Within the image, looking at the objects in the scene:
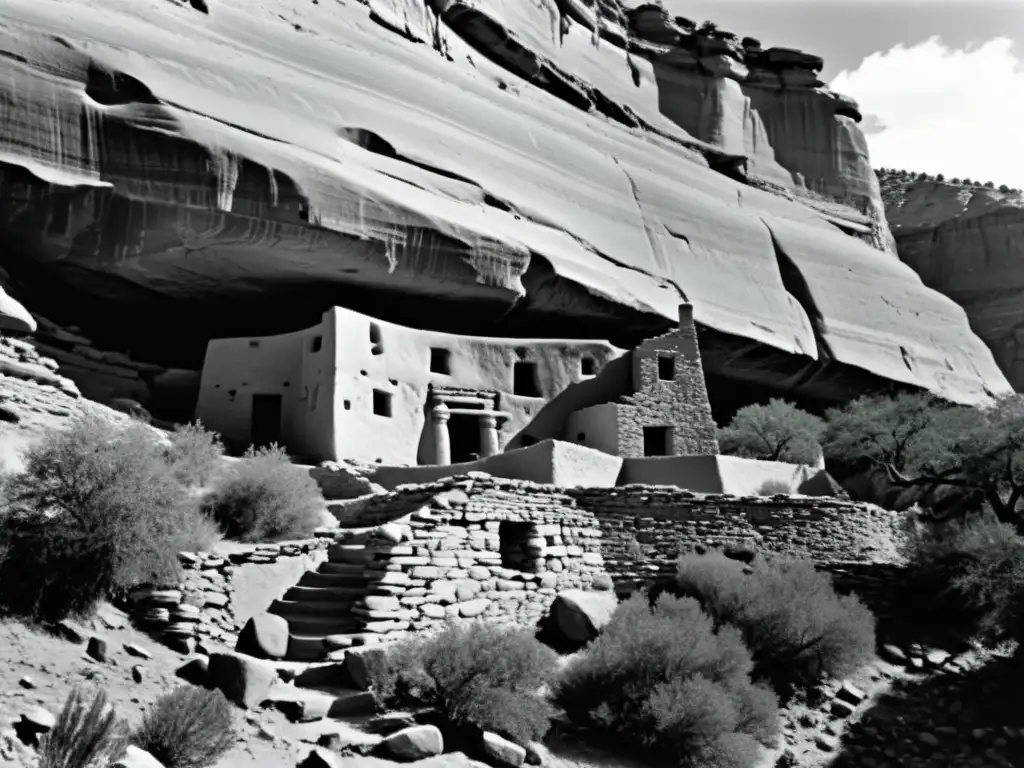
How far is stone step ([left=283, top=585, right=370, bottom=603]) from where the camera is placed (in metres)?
11.2

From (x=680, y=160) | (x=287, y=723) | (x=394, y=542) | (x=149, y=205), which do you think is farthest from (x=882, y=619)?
(x=680, y=160)

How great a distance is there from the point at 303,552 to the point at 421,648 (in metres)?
3.41

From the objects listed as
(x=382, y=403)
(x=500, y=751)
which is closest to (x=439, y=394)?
(x=382, y=403)

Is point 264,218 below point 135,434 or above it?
above

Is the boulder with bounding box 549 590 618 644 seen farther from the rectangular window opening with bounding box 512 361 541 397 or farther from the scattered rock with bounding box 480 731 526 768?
the rectangular window opening with bounding box 512 361 541 397

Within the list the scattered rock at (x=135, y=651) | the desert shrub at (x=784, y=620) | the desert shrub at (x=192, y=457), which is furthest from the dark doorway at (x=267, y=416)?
the scattered rock at (x=135, y=651)

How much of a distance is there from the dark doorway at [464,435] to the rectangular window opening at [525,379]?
4.88 feet

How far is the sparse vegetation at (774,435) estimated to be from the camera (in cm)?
2536

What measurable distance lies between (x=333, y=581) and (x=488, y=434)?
10.9 meters

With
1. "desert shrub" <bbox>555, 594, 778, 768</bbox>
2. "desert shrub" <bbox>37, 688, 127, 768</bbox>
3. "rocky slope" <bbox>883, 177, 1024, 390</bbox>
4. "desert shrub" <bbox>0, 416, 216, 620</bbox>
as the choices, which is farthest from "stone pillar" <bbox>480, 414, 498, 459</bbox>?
"rocky slope" <bbox>883, 177, 1024, 390</bbox>

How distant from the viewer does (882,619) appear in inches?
614

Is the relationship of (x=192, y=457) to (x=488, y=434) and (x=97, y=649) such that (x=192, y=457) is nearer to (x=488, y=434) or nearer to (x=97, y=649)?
(x=97, y=649)

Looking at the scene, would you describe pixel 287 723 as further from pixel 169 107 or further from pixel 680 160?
pixel 680 160

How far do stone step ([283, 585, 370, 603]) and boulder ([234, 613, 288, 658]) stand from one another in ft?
2.95
